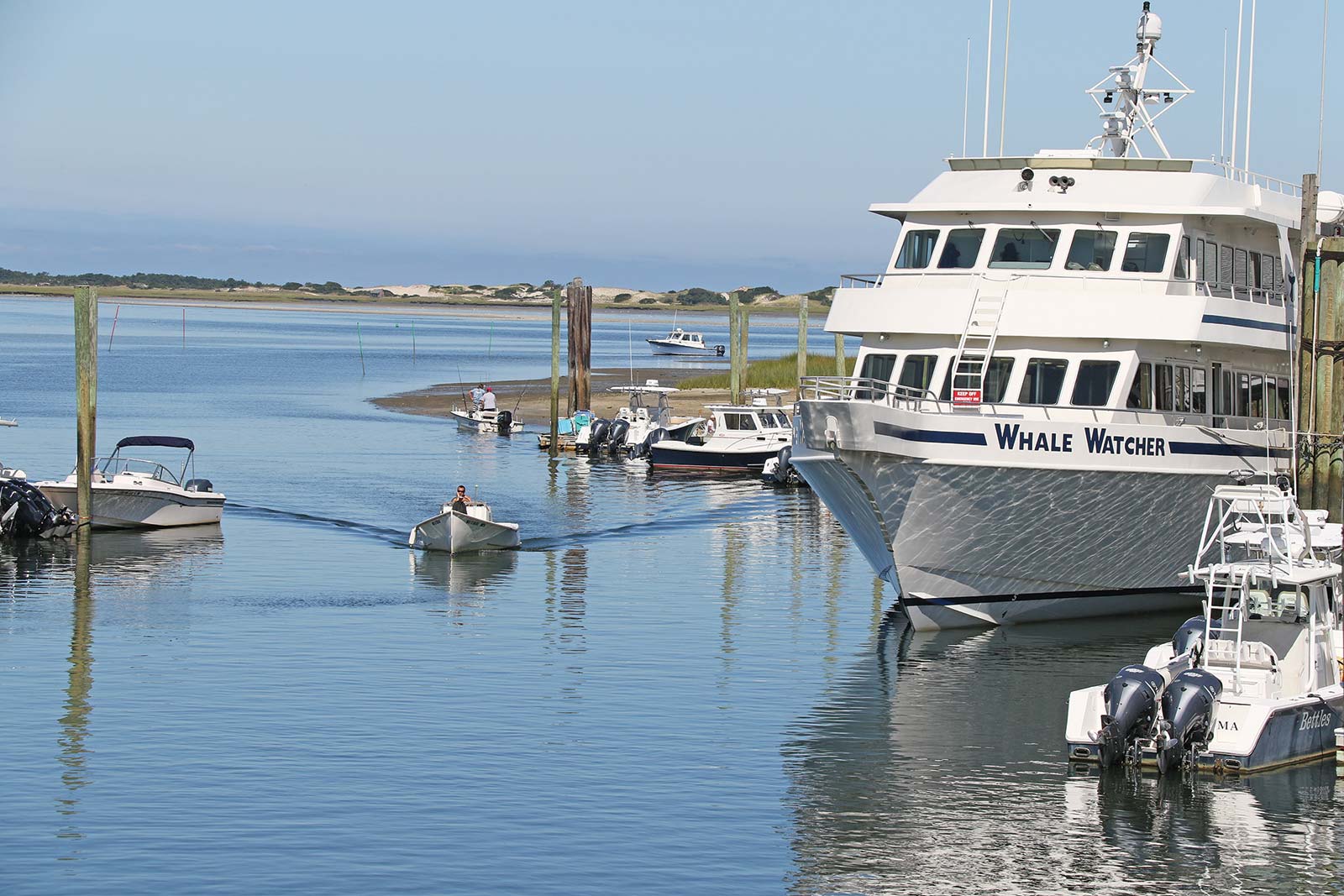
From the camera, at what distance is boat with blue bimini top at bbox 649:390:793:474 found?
5716cm

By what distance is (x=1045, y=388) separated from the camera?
28.2 metres

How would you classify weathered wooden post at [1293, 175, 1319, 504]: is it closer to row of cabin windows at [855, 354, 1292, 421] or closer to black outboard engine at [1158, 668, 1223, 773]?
row of cabin windows at [855, 354, 1292, 421]

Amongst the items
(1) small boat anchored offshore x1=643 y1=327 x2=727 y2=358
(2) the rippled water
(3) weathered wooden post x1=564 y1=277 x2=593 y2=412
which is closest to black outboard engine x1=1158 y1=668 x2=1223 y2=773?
(2) the rippled water

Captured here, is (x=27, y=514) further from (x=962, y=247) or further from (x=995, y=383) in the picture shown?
(x=995, y=383)

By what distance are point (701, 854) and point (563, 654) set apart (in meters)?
10.1

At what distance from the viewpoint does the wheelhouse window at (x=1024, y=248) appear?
29062 mm

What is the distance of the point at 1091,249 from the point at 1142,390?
252cm

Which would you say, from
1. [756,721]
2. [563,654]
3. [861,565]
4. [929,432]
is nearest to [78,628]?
[563,654]

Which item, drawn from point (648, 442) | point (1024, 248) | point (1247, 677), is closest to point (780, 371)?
point (648, 442)

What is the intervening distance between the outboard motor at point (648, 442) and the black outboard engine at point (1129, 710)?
38313 millimetres

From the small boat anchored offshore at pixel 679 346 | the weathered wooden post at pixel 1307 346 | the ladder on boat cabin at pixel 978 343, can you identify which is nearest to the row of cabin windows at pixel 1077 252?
the ladder on boat cabin at pixel 978 343

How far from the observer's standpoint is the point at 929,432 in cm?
2673

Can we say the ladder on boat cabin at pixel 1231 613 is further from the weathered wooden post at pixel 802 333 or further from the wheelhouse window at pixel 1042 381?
the weathered wooden post at pixel 802 333

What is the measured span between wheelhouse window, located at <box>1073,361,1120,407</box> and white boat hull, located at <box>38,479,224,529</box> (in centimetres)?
2262
